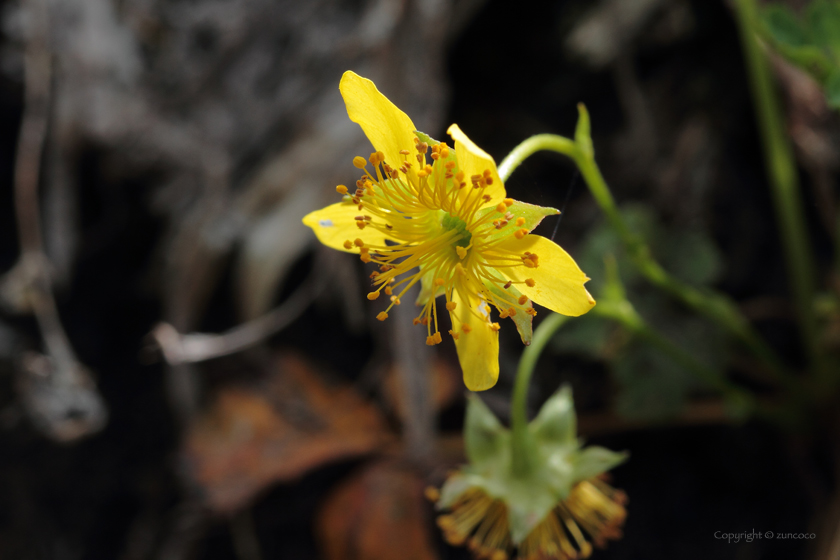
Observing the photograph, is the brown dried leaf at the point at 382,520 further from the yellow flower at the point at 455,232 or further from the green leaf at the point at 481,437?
the yellow flower at the point at 455,232

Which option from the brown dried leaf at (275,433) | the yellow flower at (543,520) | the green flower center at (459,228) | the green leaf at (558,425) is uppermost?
the green flower center at (459,228)

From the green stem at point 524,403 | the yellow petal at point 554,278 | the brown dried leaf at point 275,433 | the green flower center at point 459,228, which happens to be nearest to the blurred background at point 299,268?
the brown dried leaf at point 275,433

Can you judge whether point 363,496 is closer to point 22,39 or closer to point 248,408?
point 248,408

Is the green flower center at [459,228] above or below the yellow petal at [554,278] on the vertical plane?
above

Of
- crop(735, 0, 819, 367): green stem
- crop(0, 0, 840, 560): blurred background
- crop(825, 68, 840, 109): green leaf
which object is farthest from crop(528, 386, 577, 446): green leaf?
crop(735, 0, 819, 367): green stem

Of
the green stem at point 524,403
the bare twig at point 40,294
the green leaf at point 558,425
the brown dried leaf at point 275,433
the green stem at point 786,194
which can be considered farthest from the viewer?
the brown dried leaf at point 275,433

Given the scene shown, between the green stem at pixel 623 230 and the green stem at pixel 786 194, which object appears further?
the green stem at pixel 786 194

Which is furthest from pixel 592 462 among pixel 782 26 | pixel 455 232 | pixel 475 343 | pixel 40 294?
pixel 40 294

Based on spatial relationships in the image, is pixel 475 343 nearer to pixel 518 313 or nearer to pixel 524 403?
pixel 518 313

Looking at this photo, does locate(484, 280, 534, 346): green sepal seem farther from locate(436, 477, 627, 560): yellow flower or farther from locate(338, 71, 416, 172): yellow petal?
locate(436, 477, 627, 560): yellow flower
